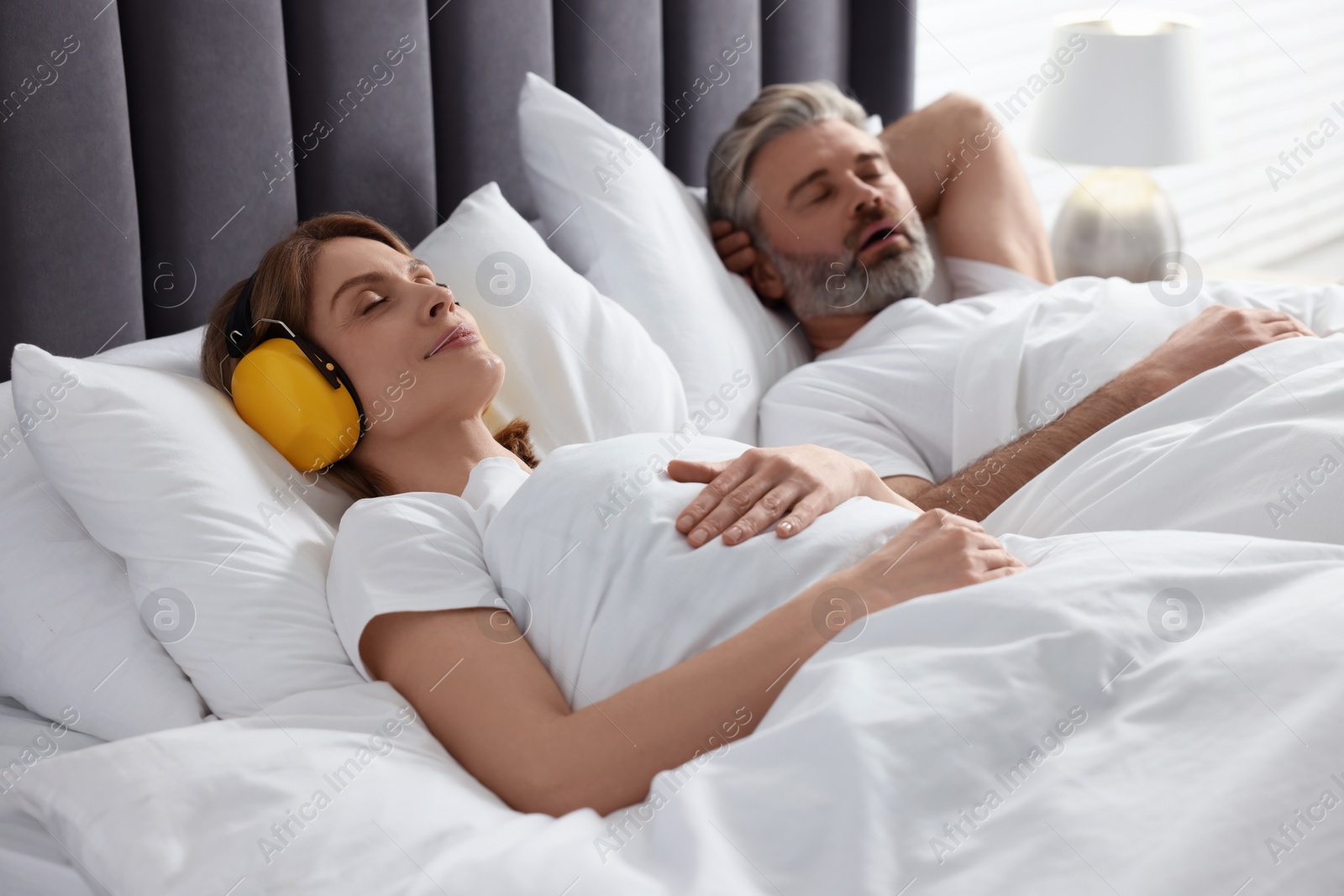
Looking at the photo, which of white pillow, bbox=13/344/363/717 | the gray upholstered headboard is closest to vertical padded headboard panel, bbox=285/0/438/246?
the gray upholstered headboard

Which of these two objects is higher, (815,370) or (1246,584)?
(1246,584)

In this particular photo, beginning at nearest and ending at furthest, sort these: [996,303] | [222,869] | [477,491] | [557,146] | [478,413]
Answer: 1. [222,869]
2. [477,491]
3. [478,413]
4. [557,146]
5. [996,303]

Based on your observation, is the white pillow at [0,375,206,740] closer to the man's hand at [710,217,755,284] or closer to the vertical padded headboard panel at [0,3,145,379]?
the vertical padded headboard panel at [0,3,145,379]

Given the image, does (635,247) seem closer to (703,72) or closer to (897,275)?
(897,275)

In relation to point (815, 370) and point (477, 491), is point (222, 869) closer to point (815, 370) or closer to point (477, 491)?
point (477, 491)

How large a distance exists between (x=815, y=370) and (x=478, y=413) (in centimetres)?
60

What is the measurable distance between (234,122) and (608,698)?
2.80 ft

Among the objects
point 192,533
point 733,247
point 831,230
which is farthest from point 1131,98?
point 192,533

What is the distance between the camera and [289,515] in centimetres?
107

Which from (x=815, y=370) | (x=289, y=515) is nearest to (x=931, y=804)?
(x=289, y=515)

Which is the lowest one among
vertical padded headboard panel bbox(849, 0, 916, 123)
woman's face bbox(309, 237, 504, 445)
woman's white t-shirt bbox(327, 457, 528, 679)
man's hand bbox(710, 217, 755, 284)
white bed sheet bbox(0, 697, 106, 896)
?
white bed sheet bbox(0, 697, 106, 896)

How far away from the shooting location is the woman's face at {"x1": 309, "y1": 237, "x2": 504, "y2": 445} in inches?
45.8

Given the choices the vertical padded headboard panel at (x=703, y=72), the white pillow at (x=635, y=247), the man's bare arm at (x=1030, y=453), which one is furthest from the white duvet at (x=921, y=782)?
the vertical padded headboard panel at (x=703, y=72)

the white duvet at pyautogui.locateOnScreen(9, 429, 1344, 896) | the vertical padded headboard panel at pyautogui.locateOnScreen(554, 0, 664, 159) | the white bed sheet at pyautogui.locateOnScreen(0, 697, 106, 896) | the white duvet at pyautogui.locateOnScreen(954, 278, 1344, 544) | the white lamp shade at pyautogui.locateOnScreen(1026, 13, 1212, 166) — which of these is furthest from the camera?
the white lamp shade at pyautogui.locateOnScreen(1026, 13, 1212, 166)
